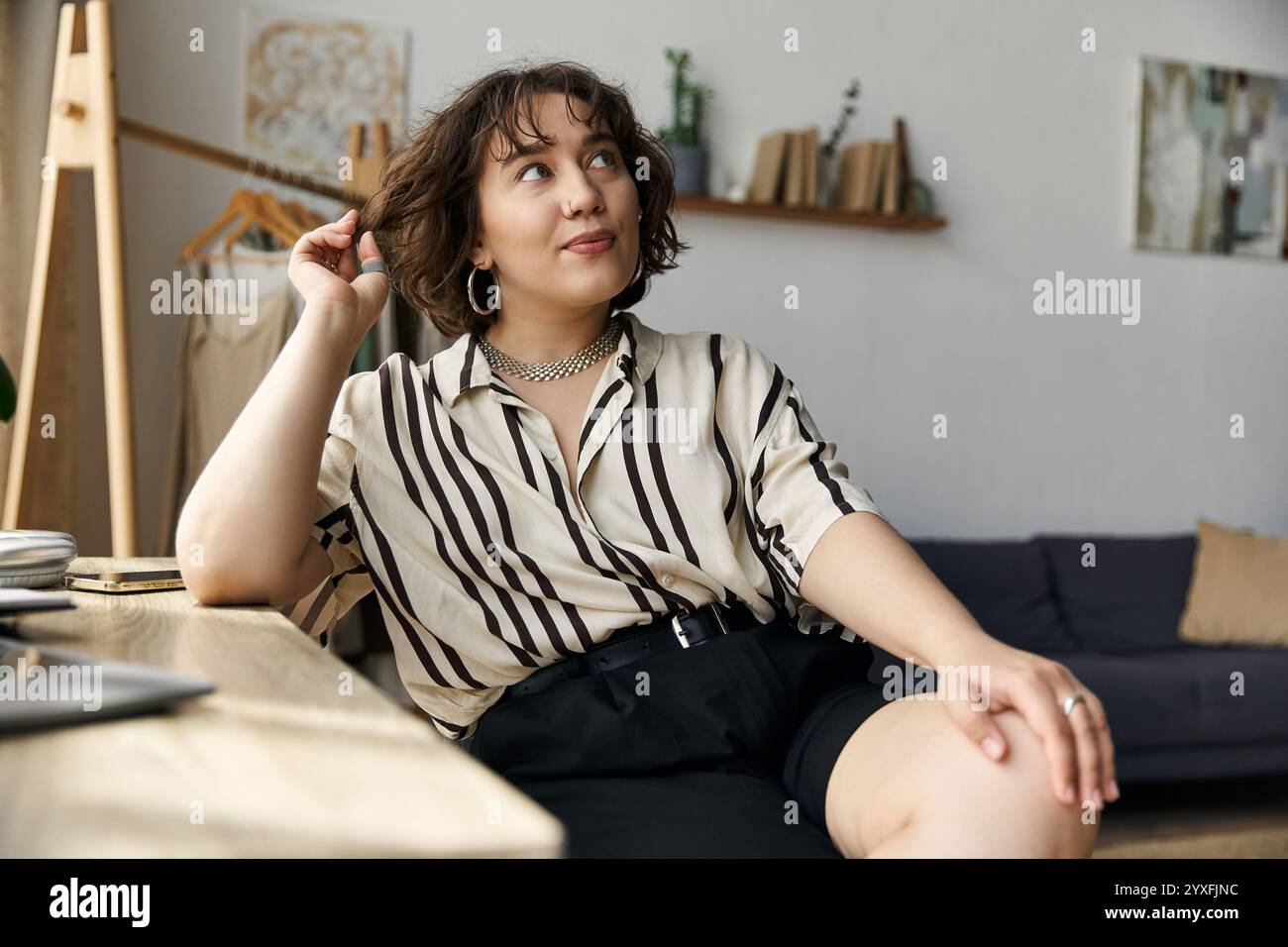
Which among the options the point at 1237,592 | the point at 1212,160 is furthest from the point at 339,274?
the point at 1212,160

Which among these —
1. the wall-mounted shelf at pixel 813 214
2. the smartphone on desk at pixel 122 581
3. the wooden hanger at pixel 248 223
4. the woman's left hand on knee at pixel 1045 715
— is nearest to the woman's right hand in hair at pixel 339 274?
the smartphone on desk at pixel 122 581

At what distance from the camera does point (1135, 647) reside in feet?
11.4

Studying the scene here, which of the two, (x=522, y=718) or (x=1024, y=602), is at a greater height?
(x=522, y=718)

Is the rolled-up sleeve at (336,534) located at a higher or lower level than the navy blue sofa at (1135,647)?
higher

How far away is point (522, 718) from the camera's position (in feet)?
3.71

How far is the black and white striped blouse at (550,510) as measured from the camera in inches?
46.1

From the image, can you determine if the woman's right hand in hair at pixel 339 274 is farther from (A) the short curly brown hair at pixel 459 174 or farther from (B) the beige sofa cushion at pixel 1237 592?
(B) the beige sofa cushion at pixel 1237 592

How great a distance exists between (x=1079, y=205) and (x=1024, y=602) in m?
1.47

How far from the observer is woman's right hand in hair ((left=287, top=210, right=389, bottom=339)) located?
1.19 metres

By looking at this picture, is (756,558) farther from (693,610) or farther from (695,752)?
(695,752)

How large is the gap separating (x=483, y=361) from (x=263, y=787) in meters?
0.88

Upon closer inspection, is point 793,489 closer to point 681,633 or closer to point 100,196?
point 681,633

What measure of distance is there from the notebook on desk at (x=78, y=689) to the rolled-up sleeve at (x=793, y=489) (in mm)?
667

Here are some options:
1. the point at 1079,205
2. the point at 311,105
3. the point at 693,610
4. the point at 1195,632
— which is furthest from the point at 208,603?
the point at 1079,205
